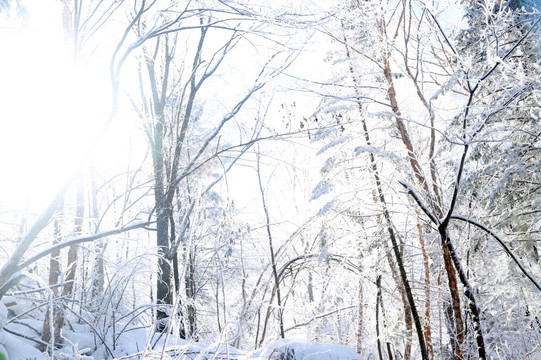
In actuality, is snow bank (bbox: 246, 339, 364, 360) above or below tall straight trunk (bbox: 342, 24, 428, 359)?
below

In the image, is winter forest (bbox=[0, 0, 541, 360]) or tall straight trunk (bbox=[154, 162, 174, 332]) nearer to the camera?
winter forest (bbox=[0, 0, 541, 360])

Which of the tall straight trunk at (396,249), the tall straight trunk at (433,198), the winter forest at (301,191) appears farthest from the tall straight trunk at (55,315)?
the tall straight trunk at (433,198)

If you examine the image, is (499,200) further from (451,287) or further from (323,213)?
(451,287)

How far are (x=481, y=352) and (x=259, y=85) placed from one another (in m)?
5.28

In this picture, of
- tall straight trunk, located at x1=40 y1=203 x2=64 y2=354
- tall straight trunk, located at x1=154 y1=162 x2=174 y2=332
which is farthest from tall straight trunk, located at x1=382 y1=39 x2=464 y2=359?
tall straight trunk, located at x1=154 y1=162 x2=174 y2=332

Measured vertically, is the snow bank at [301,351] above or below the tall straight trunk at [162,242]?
below

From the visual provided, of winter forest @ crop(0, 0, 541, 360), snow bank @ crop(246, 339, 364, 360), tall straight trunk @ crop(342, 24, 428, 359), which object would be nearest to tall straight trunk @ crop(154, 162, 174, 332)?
winter forest @ crop(0, 0, 541, 360)

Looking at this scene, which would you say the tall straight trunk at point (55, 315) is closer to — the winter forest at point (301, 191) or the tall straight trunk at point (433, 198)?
the winter forest at point (301, 191)

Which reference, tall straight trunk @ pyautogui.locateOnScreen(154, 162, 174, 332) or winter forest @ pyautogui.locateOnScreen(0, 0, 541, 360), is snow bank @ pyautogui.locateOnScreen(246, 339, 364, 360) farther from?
tall straight trunk @ pyautogui.locateOnScreen(154, 162, 174, 332)

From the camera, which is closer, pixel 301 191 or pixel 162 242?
pixel 162 242

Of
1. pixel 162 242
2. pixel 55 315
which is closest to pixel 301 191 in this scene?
pixel 162 242

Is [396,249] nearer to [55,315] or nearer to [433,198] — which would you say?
[433,198]

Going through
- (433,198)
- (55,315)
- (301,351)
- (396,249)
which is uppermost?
(433,198)

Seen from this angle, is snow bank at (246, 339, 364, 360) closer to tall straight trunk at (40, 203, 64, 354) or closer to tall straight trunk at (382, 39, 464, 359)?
tall straight trunk at (382, 39, 464, 359)
